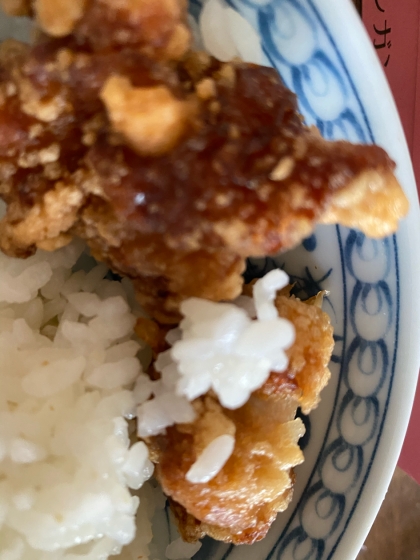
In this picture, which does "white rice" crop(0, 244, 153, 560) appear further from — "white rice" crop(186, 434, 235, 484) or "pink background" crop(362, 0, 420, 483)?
"pink background" crop(362, 0, 420, 483)

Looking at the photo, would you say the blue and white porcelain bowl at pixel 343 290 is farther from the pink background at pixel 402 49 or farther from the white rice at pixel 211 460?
the pink background at pixel 402 49

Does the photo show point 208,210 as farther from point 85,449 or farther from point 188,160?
point 85,449

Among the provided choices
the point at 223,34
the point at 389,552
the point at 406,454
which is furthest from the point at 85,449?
the point at 389,552

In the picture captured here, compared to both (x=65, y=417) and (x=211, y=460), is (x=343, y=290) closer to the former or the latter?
(x=211, y=460)

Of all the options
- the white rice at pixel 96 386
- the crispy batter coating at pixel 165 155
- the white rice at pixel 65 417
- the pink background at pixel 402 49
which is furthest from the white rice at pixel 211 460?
the pink background at pixel 402 49

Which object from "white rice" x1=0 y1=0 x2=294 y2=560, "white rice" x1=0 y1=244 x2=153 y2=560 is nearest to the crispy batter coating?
"white rice" x1=0 y1=0 x2=294 y2=560

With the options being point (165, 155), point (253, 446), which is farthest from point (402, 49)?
point (253, 446)
